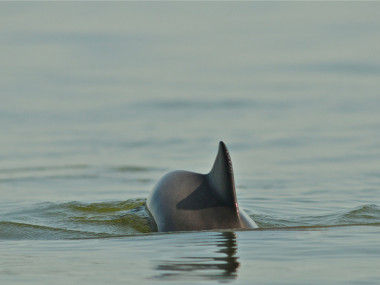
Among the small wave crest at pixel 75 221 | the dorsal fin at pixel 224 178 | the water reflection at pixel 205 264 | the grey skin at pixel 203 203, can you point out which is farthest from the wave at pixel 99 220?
the water reflection at pixel 205 264

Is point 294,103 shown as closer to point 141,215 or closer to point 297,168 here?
point 297,168

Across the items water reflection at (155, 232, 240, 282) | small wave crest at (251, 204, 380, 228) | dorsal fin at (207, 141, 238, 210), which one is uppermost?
dorsal fin at (207, 141, 238, 210)

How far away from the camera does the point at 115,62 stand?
109 ft

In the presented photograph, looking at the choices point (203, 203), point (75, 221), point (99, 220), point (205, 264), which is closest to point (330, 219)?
point (203, 203)

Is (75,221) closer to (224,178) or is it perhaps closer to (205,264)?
(224,178)

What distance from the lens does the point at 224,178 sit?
8.52 meters

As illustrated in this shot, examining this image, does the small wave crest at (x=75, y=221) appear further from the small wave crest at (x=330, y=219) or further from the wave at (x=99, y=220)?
the small wave crest at (x=330, y=219)

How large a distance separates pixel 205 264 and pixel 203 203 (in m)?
1.84

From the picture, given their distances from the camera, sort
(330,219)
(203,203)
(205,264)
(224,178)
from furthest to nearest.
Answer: (330,219) → (203,203) → (224,178) → (205,264)

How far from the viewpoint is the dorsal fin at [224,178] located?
844 cm

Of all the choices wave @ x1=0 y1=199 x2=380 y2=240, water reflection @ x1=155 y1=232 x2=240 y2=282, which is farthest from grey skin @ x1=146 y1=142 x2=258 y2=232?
water reflection @ x1=155 y1=232 x2=240 y2=282

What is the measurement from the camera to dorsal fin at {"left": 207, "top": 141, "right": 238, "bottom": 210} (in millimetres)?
8438

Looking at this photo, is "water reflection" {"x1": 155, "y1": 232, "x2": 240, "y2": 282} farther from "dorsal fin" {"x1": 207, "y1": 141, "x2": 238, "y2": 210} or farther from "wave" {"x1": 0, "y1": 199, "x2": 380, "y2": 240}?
"wave" {"x1": 0, "y1": 199, "x2": 380, "y2": 240}

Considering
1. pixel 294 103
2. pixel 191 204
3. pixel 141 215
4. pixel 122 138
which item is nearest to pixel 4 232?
pixel 141 215
